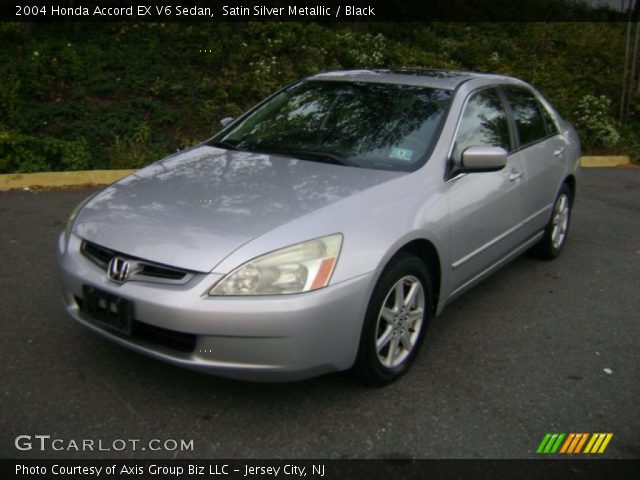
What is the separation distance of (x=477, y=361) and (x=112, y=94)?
7015 millimetres

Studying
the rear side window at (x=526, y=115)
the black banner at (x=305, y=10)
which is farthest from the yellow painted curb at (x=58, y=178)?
the rear side window at (x=526, y=115)

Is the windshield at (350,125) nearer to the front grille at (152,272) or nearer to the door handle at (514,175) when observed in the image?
the door handle at (514,175)

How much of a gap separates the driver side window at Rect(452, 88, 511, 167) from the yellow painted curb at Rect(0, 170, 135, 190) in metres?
4.69

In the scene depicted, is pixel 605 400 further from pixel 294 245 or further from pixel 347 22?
pixel 347 22

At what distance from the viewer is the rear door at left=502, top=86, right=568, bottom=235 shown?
444 cm

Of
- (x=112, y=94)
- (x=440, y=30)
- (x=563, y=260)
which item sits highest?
(x=440, y=30)

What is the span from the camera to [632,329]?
398cm

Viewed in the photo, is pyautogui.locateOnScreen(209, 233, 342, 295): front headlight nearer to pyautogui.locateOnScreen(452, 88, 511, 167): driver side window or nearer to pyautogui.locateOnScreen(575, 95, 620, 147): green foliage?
pyautogui.locateOnScreen(452, 88, 511, 167): driver side window

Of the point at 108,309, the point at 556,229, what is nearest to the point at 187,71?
the point at 556,229

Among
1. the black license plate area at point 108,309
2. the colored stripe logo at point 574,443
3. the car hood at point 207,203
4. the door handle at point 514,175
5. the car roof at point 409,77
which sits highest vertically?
the car roof at point 409,77

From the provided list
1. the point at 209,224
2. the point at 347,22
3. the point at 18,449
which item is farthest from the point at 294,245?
the point at 347,22

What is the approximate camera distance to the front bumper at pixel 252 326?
2566mm

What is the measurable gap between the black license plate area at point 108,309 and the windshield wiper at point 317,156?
138 cm

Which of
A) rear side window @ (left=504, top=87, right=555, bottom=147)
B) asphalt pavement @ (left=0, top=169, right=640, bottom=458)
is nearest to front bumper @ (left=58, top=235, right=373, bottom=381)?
asphalt pavement @ (left=0, top=169, right=640, bottom=458)
